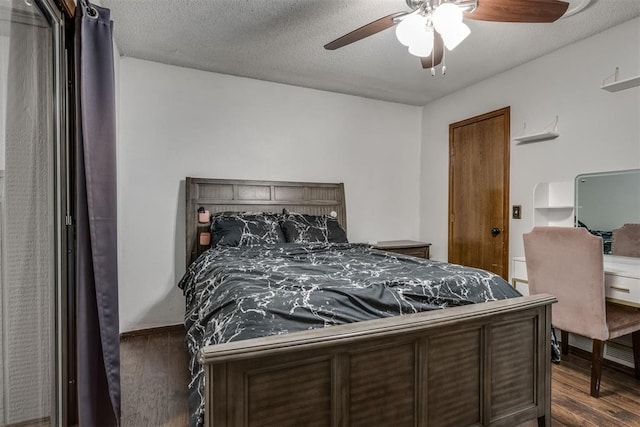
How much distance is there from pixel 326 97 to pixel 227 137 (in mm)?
1236

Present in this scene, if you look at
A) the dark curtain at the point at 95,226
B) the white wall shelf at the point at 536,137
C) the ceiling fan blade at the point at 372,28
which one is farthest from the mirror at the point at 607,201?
the dark curtain at the point at 95,226

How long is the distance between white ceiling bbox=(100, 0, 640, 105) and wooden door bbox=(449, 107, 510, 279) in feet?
1.76

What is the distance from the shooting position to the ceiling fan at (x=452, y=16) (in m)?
1.73

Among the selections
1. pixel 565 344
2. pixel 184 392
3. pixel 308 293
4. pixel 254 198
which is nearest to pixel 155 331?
pixel 184 392

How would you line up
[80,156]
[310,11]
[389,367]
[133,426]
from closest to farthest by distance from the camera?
[389,367] → [80,156] → [133,426] → [310,11]

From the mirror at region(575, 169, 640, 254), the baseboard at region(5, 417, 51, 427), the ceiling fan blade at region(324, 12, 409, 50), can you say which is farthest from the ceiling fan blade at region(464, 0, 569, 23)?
the baseboard at region(5, 417, 51, 427)

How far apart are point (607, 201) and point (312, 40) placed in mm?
2584

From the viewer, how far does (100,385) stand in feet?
5.57

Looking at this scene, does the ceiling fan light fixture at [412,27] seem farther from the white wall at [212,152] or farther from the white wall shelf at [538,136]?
the white wall at [212,152]

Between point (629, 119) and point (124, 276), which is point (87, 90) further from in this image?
point (629, 119)

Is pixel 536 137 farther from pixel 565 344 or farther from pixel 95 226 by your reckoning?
pixel 95 226

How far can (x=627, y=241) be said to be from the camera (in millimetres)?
2592

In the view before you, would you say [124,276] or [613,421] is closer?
[613,421]

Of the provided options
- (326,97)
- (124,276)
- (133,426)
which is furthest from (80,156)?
(326,97)
